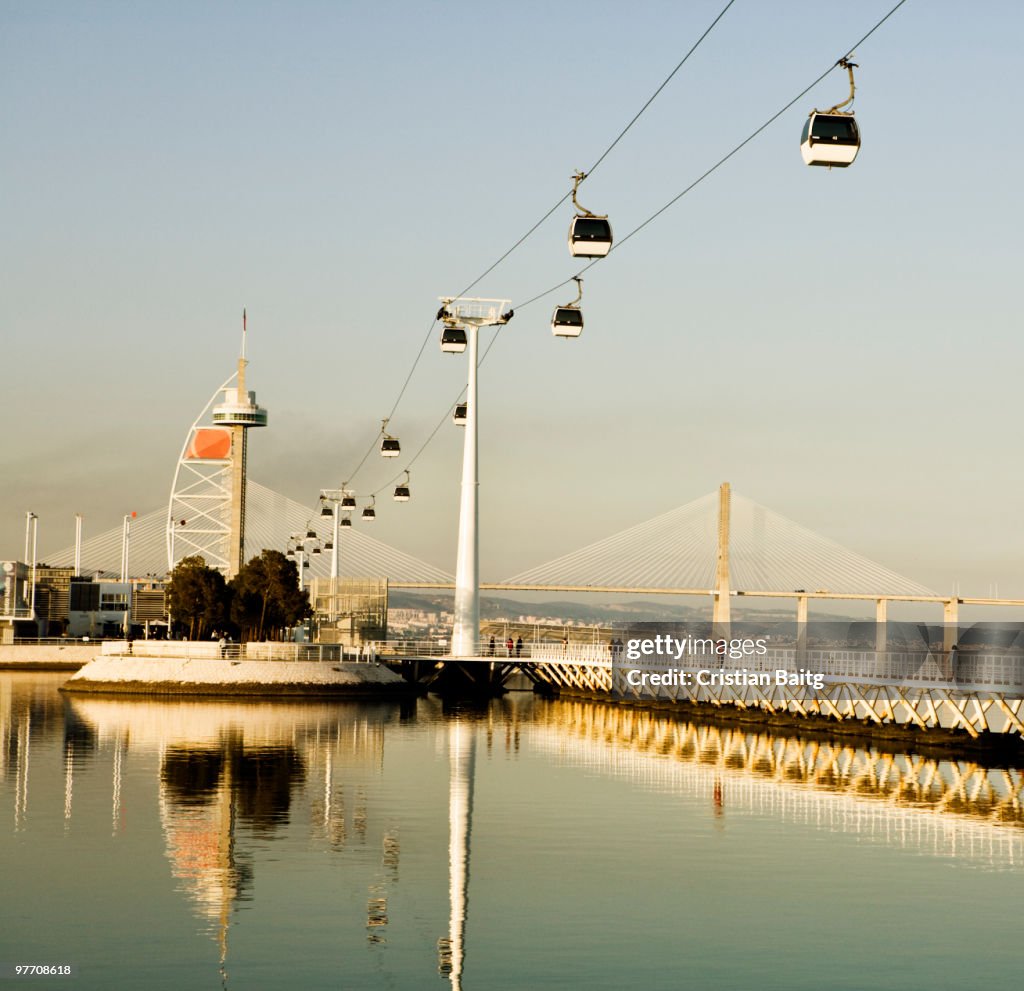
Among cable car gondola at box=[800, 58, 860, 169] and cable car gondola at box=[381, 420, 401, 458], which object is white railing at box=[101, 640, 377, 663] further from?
cable car gondola at box=[800, 58, 860, 169]

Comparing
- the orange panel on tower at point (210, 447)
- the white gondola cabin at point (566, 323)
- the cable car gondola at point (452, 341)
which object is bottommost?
the white gondola cabin at point (566, 323)

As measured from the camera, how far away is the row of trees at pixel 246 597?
75.3 m

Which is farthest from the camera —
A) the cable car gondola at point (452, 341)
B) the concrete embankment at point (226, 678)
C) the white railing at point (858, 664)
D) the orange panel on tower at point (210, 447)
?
the orange panel on tower at point (210, 447)

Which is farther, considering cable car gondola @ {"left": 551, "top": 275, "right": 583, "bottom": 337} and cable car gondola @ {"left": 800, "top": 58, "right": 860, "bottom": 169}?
cable car gondola @ {"left": 551, "top": 275, "right": 583, "bottom": 337}

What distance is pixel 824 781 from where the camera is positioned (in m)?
31.9

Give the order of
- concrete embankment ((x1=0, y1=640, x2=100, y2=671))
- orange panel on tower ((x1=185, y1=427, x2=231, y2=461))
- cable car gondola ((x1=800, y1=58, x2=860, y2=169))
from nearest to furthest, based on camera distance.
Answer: cable car gondola ((x1=800, y1=58, x2=860, y2=169)) → concrete embankment ((x1=0, y1=640, x2=100, y2=671)) → orange panel on tower ((x1=185, y1=427, x2=231, y2=461))

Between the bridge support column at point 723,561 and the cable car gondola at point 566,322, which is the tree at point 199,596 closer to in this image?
the bridge support column at point 723,561

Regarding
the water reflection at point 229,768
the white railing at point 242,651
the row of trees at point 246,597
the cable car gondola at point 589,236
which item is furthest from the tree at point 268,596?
the cable car gondola at point 589,236

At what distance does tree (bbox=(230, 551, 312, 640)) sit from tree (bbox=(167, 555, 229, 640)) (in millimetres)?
732

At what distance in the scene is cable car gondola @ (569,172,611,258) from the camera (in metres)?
20.3

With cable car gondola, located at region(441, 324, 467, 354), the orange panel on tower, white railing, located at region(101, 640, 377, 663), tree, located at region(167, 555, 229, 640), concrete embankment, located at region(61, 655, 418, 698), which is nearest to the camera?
cable car gondola, located at region(441, 324, 467, 354)

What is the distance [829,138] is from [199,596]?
6310cm

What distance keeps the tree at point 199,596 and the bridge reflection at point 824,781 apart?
3222 centimetres

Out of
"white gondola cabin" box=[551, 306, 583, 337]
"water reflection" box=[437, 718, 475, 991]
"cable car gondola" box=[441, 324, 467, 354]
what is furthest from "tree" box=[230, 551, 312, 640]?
"white gondola cabin" box=[551, 306, 583, 337]
